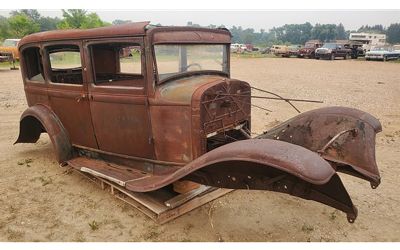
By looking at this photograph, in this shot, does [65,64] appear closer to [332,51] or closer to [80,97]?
[80,97]

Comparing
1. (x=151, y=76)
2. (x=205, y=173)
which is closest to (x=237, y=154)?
(x=205, y=173)

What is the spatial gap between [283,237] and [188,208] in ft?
3.37

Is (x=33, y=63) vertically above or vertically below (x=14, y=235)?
above

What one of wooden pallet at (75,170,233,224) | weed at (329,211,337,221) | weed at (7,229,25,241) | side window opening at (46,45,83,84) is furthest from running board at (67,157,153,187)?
weed at (329,211,337,221)

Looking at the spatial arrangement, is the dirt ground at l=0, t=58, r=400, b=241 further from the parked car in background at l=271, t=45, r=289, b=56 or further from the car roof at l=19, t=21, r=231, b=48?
the parked car in background at l=271, t=45, r=289, b=56

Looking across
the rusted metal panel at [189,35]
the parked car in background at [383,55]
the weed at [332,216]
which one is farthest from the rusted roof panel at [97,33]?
the parked car in background at [383,55]

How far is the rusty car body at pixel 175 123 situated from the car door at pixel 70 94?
0.02m

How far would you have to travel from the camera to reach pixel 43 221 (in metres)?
3.70

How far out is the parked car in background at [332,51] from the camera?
26.8 m

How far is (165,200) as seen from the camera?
3.87 metres

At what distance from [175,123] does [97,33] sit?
1426mm

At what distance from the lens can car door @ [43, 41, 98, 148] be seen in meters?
4.40

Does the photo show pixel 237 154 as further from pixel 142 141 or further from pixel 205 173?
pixel 142 141

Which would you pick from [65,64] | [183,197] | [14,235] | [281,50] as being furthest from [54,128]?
[281,50]
